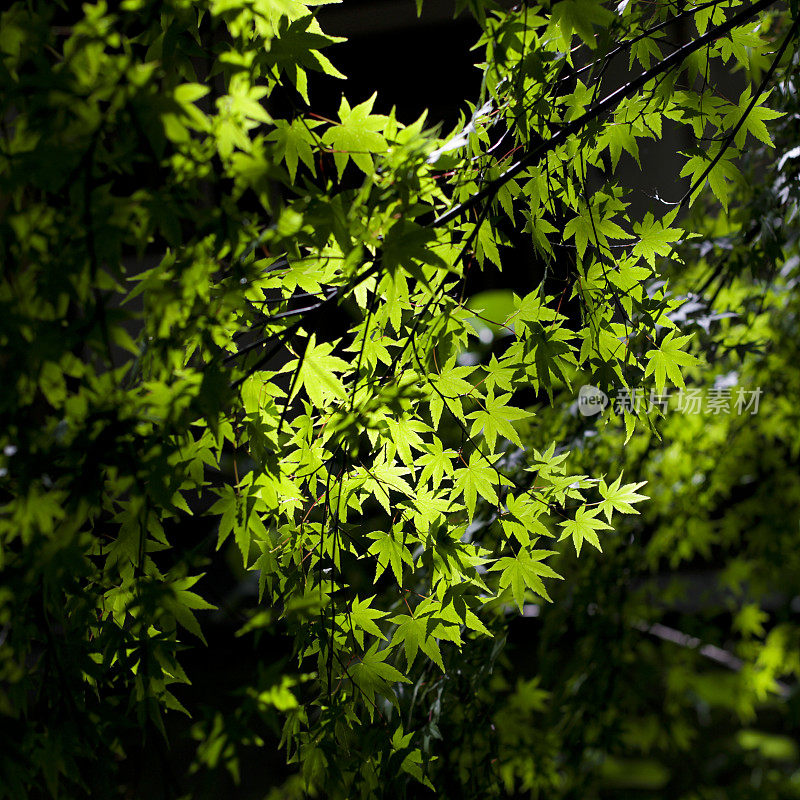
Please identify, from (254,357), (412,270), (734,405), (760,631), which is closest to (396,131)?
(412,270)

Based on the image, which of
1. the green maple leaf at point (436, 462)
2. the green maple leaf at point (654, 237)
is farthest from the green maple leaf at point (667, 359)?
the green maple leaf at point (436, 462)

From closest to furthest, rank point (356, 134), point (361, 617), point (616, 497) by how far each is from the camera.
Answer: point (356, 134) → point (361, 617) → point (616, 497)

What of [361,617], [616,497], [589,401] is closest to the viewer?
[361,617]

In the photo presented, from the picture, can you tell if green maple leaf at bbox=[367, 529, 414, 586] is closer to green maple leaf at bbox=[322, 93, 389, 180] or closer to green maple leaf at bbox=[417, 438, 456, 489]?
green maple leaf at bbox=[417, 438, 456, 489]

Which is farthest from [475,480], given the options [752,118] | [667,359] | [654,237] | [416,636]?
[752,118]

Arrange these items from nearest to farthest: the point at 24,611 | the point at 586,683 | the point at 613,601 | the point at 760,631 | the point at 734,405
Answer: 1. the point at 24,611
2. the point at 586,683
3. the point at 613,601
4. the point at 734,405
5. the point at 760,631

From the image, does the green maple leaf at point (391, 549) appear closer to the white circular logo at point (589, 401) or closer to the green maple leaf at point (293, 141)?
the green maple leaf at point (293, 141)

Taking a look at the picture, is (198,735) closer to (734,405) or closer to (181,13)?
(181,13)

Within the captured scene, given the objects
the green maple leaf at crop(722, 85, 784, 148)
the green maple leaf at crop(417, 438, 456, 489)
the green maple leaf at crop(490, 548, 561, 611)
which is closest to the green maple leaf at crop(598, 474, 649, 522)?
the green maple leaf at crop(490, 548, 561, 611)

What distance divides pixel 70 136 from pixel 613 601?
6.47ft

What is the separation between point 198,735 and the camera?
0.68m

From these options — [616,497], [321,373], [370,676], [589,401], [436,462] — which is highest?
[321,373]

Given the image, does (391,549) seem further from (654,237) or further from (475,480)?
(654,237)

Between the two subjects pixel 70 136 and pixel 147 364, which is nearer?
pixel 70 136
